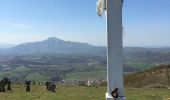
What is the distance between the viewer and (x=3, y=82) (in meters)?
38.4

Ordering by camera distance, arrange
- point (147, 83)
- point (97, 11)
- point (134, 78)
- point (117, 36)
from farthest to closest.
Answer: point (134, 78)
point (147, 83)
point (97, 11)
point (117, 36)

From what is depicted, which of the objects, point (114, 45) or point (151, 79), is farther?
point (151, 79)

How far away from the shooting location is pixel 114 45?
10.0m

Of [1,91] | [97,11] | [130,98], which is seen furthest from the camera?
[1,91]

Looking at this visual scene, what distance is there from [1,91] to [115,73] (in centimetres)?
2841

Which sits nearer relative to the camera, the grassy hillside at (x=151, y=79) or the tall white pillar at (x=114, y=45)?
the tall white pillar at (x=114, y=45)

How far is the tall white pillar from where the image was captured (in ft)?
32.9

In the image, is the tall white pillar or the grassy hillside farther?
the grassy hillside

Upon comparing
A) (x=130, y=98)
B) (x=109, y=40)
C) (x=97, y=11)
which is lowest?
(x=130, y=98)

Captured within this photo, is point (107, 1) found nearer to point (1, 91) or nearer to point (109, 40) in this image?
point (109, 40)

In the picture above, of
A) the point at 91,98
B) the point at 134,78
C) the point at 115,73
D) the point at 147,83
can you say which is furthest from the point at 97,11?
the point at 134,78

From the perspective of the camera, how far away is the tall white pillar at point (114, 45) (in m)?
10.0

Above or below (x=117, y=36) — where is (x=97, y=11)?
above

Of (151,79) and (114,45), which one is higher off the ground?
(114,45)
